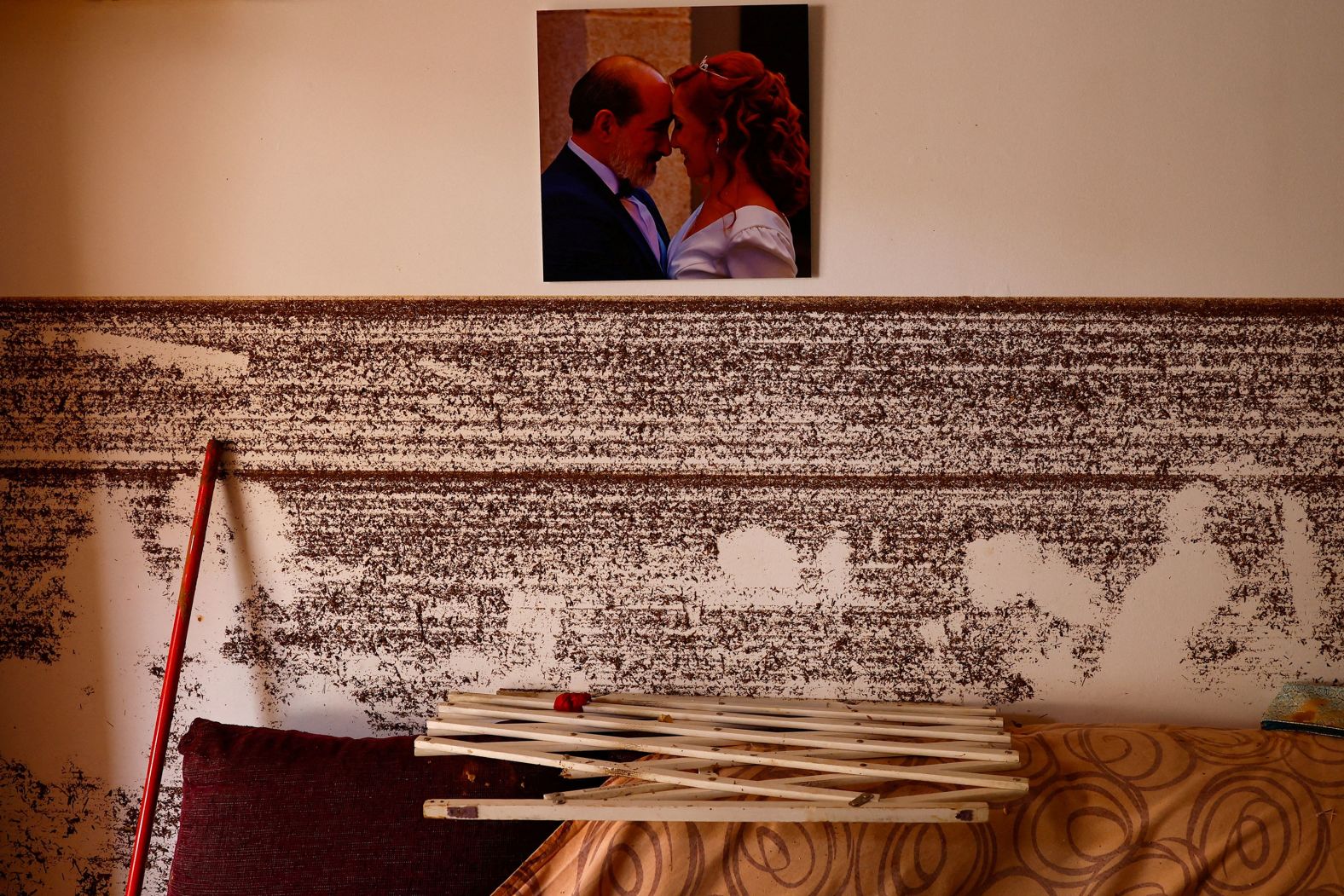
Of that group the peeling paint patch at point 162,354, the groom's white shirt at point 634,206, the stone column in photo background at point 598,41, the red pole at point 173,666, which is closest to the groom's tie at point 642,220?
the groom's white shirt at point 634,206

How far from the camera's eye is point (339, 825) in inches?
49.9

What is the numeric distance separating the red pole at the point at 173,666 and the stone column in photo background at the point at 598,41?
0.85 meters

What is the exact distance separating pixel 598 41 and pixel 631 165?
0.21 m

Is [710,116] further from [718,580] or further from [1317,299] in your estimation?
[1317,299]

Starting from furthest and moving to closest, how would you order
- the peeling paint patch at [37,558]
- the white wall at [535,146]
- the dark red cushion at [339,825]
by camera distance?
the peeling paint patch at [37,558] → the white wall at [535,146] → the dark red cushion at [339,825]

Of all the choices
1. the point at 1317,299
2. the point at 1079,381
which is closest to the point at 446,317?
the point at 1079,381

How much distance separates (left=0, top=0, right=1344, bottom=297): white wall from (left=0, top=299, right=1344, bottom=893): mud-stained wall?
8cm

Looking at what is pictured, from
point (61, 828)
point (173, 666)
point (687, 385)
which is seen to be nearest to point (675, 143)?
point (687, 385)

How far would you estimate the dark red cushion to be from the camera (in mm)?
1255

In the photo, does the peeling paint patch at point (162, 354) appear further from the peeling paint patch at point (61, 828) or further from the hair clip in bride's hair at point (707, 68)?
the hair clip in bride's hair at point (707, 68)

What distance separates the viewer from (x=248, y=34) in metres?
1.41

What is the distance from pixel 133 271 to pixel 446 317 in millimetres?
558

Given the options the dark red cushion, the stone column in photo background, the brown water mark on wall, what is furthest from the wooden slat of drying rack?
the stone column in photo background

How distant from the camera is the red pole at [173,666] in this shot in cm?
133
